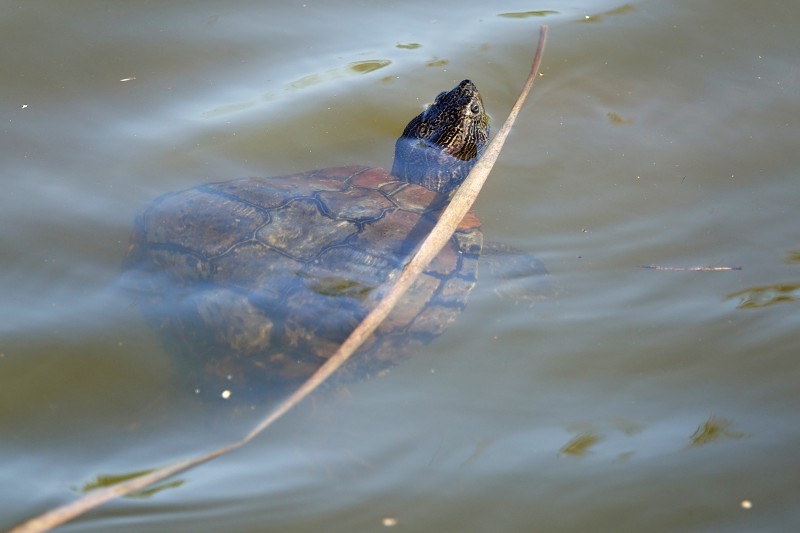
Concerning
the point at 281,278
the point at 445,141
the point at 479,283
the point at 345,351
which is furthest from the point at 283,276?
the point at 445,141

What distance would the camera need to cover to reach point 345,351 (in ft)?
9.26

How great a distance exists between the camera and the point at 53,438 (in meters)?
2.67

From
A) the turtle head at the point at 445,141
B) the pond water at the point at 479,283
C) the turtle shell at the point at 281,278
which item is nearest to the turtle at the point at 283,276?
the turtle shell at the point at 281,278

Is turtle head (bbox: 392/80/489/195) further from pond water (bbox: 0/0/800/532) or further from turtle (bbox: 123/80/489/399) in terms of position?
turtle (bbox: 123/80/489/399)

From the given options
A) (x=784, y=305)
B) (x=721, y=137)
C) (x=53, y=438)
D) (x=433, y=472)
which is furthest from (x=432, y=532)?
(x=721, y=137)

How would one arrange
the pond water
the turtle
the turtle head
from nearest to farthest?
the pond water
the turtle
the turtle head

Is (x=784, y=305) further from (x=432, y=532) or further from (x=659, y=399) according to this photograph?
(x=432, y=532)

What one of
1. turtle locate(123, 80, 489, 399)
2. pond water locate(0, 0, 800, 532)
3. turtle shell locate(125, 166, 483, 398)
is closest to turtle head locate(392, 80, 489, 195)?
pond water locate(0, 0, 800, 532)

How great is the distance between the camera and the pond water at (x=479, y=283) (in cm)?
252

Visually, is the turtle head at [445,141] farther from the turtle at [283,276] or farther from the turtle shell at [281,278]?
the turtle shell at [281,278]

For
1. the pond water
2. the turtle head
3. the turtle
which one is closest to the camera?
the pond water

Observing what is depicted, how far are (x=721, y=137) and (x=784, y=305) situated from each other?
1254 millimetres

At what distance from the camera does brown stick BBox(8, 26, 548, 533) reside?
94.1 inches

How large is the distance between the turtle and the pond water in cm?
14
